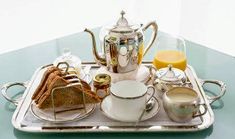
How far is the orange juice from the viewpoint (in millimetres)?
1286

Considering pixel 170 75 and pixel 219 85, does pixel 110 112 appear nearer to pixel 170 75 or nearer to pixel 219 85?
pixel 170 75

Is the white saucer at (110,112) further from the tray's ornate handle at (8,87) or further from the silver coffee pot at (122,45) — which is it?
the tray's ornate handle at (8,87)

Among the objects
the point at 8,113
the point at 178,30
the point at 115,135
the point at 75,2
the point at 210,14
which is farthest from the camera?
the point at 75,2

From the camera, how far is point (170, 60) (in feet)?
4.29

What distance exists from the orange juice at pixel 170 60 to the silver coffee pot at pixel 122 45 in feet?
0.28

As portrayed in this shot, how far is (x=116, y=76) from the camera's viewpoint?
125cm

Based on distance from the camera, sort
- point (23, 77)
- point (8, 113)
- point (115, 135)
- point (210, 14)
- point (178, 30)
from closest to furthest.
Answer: point (115, 135) → point (8, 113) → point (23, 77) → point (210, 14) → point (178, 30)

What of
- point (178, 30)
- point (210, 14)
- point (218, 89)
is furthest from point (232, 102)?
point (178, 30)

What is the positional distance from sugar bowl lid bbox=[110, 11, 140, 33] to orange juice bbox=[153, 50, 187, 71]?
0.15 metres

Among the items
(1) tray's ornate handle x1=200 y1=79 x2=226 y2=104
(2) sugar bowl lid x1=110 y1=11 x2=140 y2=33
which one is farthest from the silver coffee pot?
(1) tray's ornate handle x1=200 y1=79 x2=226 y2=104

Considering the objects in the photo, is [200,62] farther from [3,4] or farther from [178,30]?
[3,4]

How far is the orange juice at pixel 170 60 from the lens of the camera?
1286 millimetres

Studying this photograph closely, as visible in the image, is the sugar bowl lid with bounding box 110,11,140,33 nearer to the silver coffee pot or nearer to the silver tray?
the silver coffee pot

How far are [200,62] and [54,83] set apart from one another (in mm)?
579
